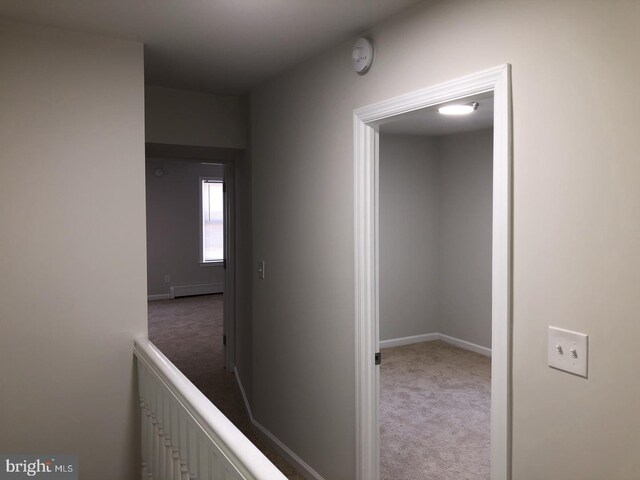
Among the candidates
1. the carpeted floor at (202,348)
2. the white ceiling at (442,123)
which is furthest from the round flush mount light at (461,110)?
the carpeted floor at (202,348)

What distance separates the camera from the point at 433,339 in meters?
6.09

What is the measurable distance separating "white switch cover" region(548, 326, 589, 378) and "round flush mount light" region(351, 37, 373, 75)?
147 cm

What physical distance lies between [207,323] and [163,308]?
145cm

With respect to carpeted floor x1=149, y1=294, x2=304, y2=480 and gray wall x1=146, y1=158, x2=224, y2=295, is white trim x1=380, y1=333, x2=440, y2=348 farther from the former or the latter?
gray wall x1=146, y1=158, x2=224, y2=295

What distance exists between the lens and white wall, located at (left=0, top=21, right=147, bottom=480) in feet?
7.70

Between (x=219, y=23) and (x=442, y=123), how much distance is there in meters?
3.18

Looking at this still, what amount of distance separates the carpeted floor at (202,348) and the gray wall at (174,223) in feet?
1.54

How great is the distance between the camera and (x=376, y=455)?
2500 millimetres

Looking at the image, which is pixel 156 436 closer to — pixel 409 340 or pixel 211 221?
pixel 409 340

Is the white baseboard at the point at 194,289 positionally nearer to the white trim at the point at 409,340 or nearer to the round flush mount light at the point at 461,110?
the white trim at the point at 409,340

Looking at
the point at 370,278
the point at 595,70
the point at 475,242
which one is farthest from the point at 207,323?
the point at 595,70

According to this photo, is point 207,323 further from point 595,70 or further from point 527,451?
point 595,70

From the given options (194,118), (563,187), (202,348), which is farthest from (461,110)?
(202,348)

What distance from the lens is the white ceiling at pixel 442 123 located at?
4438 mm
